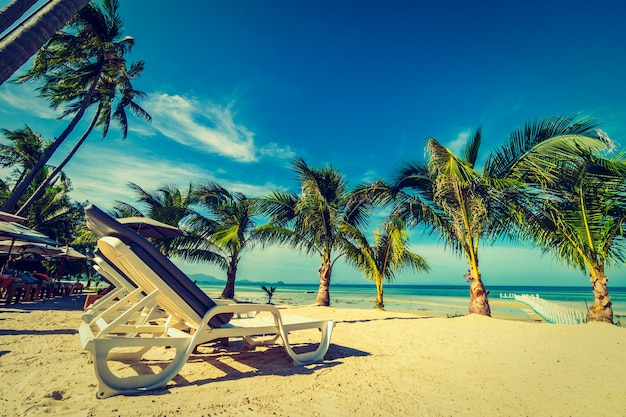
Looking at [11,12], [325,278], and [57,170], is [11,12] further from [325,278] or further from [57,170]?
[57,170]

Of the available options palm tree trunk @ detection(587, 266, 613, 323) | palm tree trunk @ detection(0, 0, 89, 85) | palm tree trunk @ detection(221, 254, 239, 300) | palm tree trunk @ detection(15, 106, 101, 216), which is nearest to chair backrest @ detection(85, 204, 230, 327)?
palm tree trunk @ detection(0, 0, 89, 85)

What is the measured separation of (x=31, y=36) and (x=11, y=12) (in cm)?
66

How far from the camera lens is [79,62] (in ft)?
39.6

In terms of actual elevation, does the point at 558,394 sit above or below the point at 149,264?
below

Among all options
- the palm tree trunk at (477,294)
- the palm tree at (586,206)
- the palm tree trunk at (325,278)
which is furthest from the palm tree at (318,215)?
the palm tree at (586,206)

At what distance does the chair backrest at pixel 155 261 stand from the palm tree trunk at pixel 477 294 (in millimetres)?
7268

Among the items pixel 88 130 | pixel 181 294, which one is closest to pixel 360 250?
pixel 181 294

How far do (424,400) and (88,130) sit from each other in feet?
56.3

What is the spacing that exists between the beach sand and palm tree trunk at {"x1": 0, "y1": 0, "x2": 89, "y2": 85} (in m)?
3.16

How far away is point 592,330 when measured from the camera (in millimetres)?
5609

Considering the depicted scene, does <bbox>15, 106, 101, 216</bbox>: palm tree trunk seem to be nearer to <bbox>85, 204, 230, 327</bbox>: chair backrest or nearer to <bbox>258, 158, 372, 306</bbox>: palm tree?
<bbox>258, 158, 372, 306</bbox>: palm tree

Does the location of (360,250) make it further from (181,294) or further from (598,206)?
(181,294)

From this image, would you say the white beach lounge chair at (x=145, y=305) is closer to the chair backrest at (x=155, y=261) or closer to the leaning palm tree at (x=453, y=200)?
the chair backrest at (x=155, y=261)

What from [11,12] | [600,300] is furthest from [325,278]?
[11,12]
